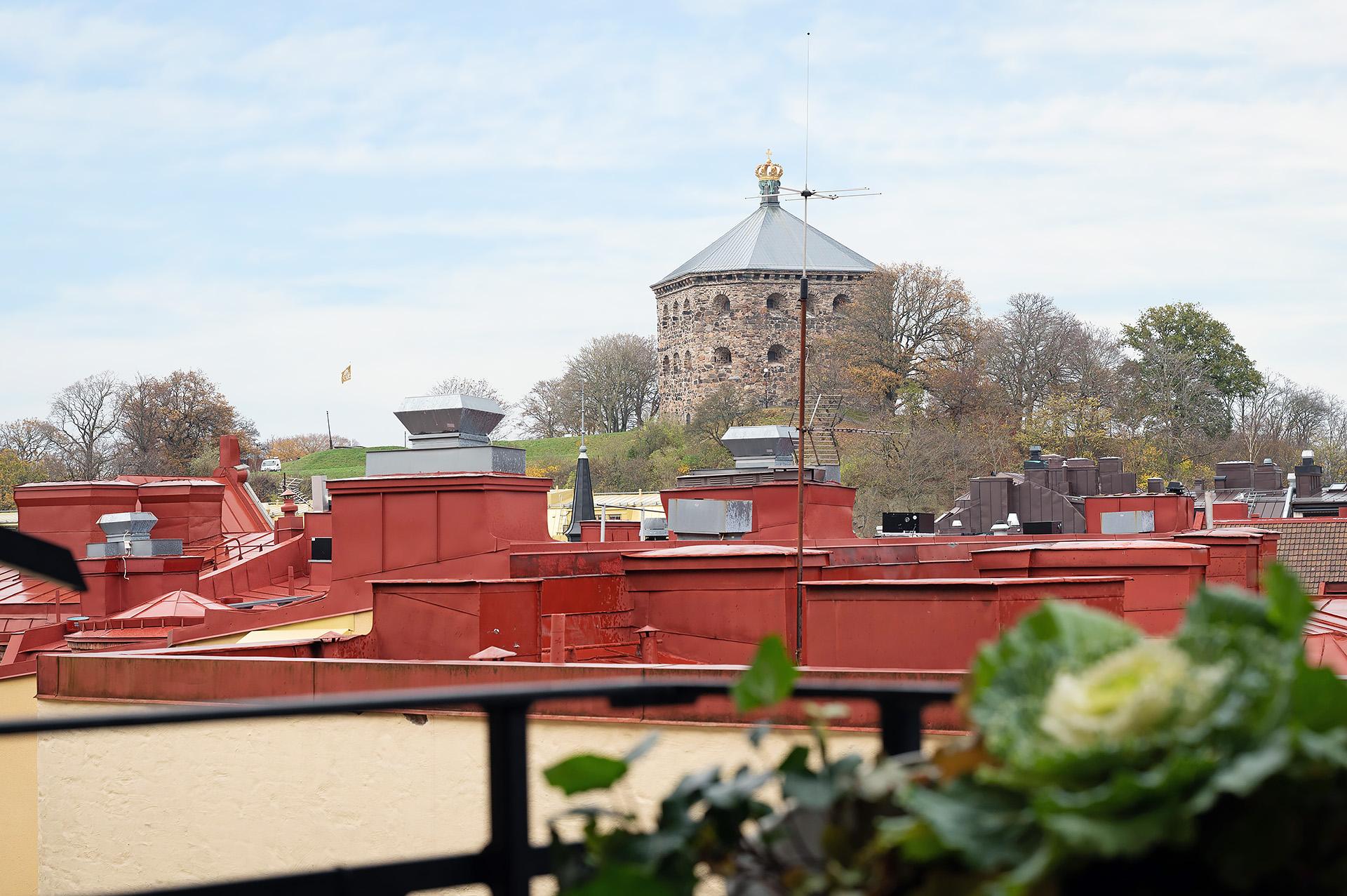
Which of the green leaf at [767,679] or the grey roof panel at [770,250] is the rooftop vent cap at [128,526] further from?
the grey roof panel at [770,250]

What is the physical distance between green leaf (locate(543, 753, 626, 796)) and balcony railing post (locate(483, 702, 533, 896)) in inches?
11.4

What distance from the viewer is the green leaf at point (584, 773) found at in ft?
5.30

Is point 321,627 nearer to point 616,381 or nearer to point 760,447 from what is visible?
point 760,447

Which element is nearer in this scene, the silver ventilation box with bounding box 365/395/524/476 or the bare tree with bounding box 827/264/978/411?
the silver ventilation box with bounding box 365/395/524/476

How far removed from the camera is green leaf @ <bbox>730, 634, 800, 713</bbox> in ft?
4.90

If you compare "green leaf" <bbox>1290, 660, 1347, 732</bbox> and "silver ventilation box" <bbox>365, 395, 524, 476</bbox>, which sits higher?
"silver ventilation box" <bbox>365, 395, 524, 476</bbox>

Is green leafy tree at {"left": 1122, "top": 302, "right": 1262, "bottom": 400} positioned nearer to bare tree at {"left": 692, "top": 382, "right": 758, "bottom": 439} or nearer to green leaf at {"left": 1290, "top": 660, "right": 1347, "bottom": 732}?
bare tree at {"left": 692, "top": 382, "right": 758, "bottom": 439}

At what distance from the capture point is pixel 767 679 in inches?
59.3

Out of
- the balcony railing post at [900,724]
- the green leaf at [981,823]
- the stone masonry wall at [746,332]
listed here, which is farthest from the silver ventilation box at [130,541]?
the stone masonry wall at [746,332]

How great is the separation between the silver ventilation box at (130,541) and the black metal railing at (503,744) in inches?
765

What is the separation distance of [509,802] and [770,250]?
81.9 metres

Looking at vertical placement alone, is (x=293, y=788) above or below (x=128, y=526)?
below

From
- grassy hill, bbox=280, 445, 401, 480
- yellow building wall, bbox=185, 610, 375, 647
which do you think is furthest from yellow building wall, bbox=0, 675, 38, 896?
grassy hill, bbox=280, 445, 401, 480

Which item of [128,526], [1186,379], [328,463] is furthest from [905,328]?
[128,526]
